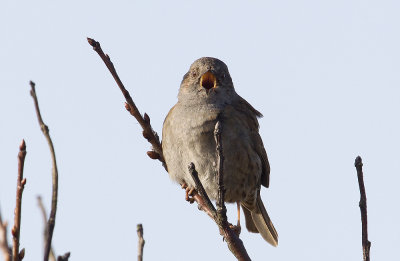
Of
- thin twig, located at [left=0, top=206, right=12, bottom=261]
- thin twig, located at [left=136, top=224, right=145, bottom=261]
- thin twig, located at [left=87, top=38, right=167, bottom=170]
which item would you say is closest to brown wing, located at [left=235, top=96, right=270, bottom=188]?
thin twig, located at [left=87, top=38, right=167, bottom=170]

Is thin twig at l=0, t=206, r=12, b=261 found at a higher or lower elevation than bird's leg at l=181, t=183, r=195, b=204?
lower

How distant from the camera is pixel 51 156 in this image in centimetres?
277

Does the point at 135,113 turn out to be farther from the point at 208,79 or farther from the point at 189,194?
the point at 208,79

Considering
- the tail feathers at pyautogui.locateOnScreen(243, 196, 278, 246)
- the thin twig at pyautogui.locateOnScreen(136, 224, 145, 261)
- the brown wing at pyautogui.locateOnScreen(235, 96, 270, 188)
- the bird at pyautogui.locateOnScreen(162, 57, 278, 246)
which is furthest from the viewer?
the tail feathers at pyautogui.locateOnScreen(243, 196, 278, 246)

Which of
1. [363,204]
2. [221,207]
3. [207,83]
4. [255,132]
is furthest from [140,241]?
[207,83]

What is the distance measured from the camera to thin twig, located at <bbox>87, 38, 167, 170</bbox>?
4059 mm

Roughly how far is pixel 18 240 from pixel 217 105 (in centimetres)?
467

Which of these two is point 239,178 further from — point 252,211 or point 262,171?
point 252,211

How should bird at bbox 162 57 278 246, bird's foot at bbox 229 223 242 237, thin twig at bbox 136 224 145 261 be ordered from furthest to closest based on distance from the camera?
bird at bbox 162 57 278 246
bird's foot at bbox 229 223 242 237
thin twig at bbox 136 224 145 261

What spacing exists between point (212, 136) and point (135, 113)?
6.78 ft

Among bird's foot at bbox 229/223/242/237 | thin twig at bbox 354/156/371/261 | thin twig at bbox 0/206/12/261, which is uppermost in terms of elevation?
bird's foot at bbox 229/223/242/237

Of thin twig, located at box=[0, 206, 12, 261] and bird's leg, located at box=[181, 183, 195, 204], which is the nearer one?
thin twig, located at box=[0, 206, 12, 261]

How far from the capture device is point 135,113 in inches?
188

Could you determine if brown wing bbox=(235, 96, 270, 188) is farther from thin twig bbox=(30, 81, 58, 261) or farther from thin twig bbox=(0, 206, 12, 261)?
thin twig bbox=(0, 206, 12, 261)
